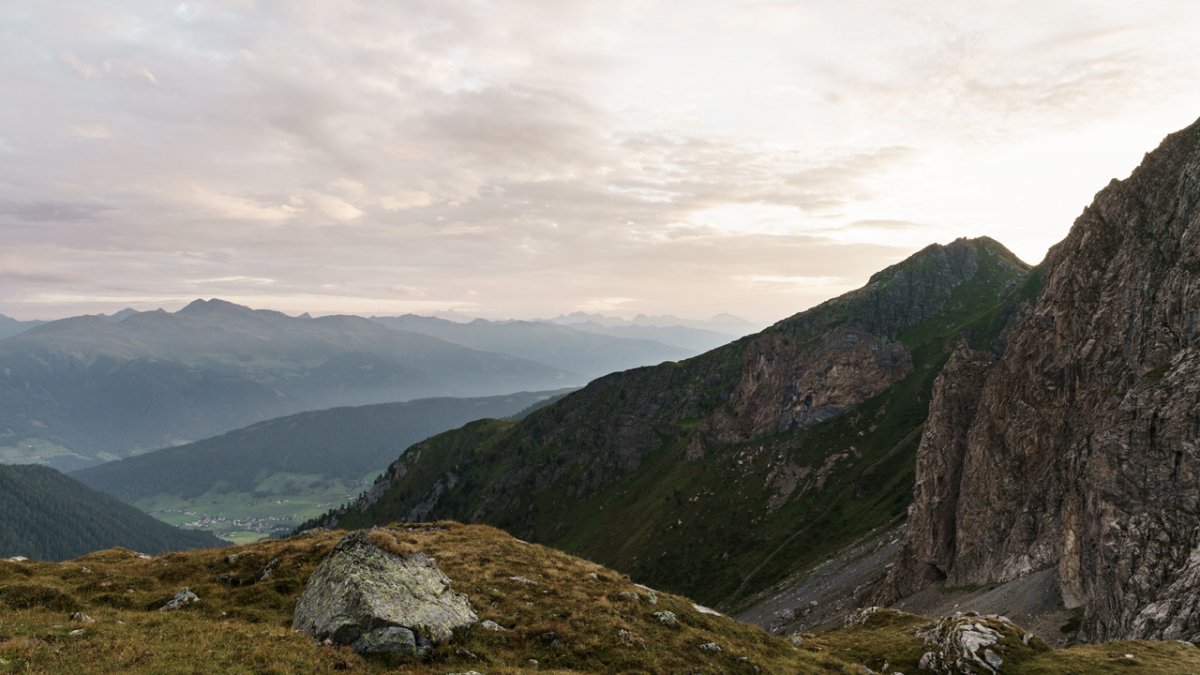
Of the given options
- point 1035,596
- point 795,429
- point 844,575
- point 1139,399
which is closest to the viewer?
point 1139,399

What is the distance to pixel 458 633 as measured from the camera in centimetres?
→ 2909

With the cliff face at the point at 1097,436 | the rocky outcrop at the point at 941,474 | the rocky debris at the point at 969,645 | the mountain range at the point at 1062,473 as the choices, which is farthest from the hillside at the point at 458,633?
the rocky outcrop at the point at 941,474

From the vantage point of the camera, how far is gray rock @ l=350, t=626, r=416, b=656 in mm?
26328

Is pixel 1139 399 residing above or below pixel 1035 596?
above

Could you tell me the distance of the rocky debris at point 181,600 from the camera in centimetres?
3269

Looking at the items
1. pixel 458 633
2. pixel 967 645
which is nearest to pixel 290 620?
pixel 458 633

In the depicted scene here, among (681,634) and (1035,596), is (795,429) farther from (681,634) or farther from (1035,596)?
(681,634)

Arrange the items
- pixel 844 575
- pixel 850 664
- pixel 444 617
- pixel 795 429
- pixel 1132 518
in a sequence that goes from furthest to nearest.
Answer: pixel 795 429 < pixel 844 575 < pixel 1132 518 < pixel 850 664 < pixel 444 617

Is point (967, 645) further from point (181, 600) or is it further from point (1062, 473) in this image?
point (1062, 473)

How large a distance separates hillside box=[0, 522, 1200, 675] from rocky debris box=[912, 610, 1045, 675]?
39 cm

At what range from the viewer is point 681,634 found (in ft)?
108

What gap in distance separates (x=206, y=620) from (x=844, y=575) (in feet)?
385

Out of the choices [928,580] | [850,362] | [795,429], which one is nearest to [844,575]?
[928,580]

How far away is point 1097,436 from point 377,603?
242 ft
